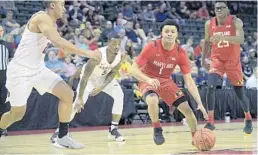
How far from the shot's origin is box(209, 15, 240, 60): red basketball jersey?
8922 mm

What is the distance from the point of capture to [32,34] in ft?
21.0

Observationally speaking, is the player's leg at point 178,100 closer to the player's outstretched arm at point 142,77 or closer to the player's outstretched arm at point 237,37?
the player's outstretched arm at point 142,77

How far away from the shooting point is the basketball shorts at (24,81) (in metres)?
6.37

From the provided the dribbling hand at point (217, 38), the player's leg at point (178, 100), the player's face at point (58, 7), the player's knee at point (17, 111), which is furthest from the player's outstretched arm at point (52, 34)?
the dribbling hand at point (217, 38)

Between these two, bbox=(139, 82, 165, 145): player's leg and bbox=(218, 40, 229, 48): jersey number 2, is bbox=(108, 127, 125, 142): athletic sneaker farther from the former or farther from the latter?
bbox=(218, 40, 229, 48): jersey number 2

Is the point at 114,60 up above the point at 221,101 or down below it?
above

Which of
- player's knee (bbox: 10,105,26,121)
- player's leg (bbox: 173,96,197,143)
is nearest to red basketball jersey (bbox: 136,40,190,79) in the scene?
player's leg (bbox: 173,96,197,143)

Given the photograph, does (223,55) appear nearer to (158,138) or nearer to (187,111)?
(187,111)

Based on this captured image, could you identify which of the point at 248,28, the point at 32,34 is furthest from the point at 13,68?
the point at 248,28

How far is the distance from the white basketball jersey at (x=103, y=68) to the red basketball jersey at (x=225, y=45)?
169 centimetres

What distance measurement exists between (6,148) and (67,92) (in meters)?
1.47

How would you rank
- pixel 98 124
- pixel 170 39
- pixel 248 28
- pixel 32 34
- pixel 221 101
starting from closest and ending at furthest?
pixel 32 34, pixel 170 39, pixel 98 124, pixel 221 101, pixel 248 28

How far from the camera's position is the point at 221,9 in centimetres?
874

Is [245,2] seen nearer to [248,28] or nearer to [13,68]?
[248,28]
